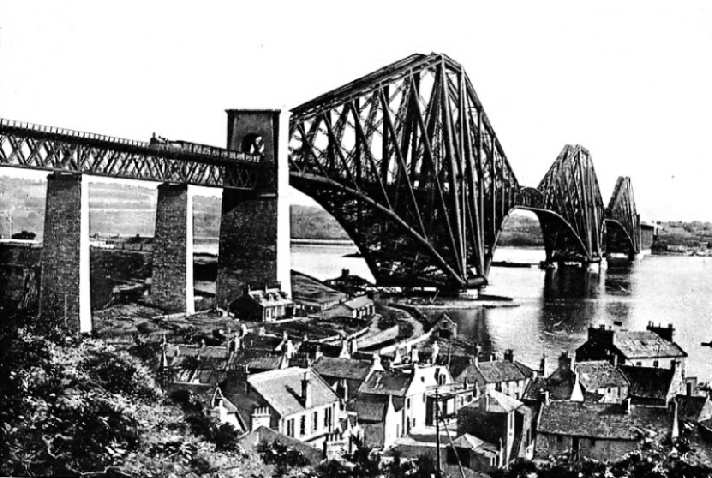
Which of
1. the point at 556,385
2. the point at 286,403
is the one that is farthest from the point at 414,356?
the point at 286,403

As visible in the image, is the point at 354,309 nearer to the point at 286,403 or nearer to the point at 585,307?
the point at 585,307

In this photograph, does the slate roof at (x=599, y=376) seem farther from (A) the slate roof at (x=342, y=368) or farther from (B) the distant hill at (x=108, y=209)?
(B) the distant hill at (x=108, y=209)

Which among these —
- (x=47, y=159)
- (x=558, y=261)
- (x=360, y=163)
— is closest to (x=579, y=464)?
(x=47, y=159)

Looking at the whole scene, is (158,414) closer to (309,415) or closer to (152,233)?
(309,415)

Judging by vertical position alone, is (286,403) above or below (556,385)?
above

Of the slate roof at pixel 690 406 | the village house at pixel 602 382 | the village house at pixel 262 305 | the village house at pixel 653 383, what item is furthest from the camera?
the village house at pixel 262 305

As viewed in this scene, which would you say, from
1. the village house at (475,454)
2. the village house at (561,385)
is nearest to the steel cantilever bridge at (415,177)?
the village house at (561,385)

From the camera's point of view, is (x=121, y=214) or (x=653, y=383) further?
(x=121, y=214)
